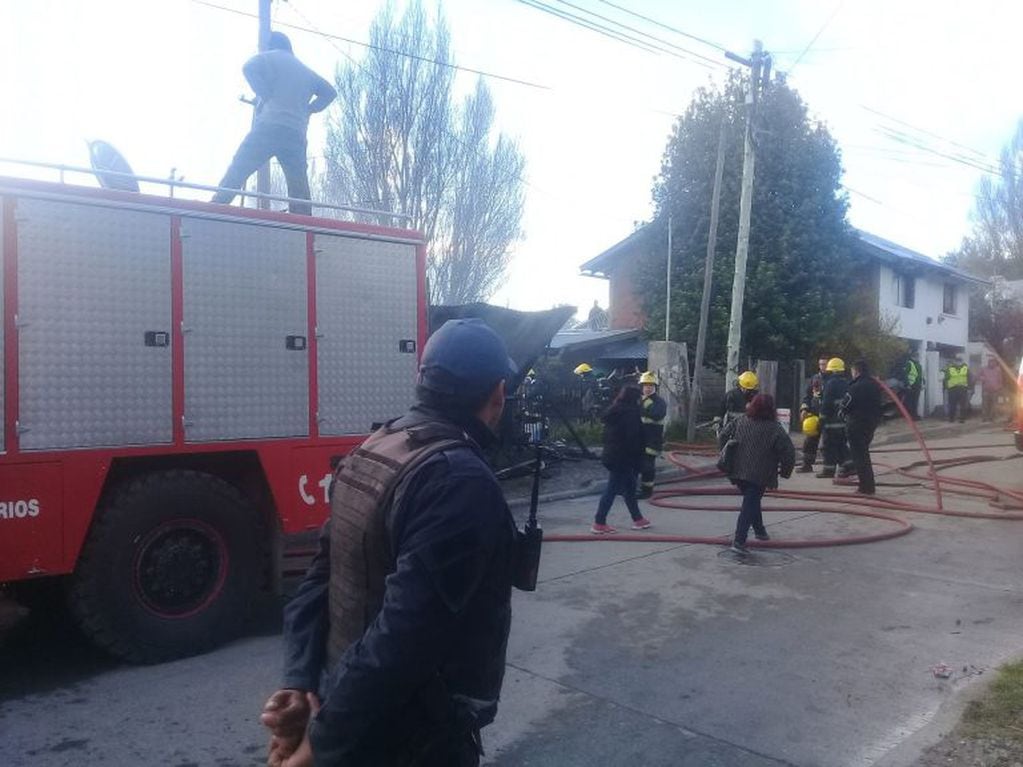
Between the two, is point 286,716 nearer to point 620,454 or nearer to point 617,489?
point 620,454

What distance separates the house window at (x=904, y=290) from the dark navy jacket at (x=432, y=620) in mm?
28448

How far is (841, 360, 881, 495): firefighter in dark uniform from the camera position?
1142 cm

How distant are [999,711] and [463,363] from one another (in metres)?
3.73

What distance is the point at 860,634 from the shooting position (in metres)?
5.94

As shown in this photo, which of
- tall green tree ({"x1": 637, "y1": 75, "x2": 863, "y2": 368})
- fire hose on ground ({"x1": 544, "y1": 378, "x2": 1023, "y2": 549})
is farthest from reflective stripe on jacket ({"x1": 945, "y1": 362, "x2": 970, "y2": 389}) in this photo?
fire hose on ground ({"x1": 544, "y1": 378, "x2": 1023, "y2": 549})

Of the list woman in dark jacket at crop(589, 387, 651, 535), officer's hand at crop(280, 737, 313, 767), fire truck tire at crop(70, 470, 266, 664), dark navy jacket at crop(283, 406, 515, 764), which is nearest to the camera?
dark navy jacket at crop(283, 406, 515, 764)

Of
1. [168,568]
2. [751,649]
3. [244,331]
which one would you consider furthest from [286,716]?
[751,649]

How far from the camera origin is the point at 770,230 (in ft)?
76.8

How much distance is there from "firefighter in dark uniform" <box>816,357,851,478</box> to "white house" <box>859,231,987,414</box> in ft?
44.1

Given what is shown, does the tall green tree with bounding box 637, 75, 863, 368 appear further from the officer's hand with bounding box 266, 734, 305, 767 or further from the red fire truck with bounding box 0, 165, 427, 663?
the officer's hand with bounding box 266, 734, 305, 767

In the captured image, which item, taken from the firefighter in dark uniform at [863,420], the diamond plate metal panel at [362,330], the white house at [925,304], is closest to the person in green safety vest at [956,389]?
the white house at [925,304]

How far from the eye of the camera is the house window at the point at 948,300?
31234 millimetres

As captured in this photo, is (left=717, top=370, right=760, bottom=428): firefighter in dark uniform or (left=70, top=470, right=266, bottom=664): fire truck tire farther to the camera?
(left=717, top=370, right=760, bottom=428): firefighter in dark uniform

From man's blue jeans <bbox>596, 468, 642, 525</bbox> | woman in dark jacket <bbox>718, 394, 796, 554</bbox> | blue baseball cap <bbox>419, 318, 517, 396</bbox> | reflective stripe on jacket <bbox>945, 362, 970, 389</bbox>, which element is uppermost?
blue baseball cap <bbox>419, 318, 517, 396</bbox>
